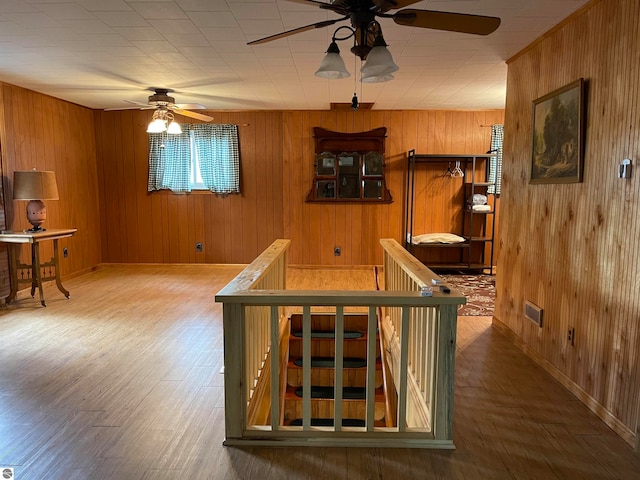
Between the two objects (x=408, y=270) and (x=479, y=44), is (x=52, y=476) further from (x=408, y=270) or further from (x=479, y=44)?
(x=479, y=44)

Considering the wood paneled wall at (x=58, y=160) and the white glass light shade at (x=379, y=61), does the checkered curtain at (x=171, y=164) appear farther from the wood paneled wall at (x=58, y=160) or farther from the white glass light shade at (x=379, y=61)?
the white glass light shade at (x=379, y=61)

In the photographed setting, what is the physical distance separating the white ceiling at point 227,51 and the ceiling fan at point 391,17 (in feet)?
2.50

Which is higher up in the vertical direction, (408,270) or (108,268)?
(408,270)

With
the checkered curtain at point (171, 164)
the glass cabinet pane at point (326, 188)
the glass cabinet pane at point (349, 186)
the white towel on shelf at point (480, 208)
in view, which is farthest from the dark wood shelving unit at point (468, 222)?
the checkered curtain at point (171, 164)

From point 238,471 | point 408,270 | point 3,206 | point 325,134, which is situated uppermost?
point 325,134

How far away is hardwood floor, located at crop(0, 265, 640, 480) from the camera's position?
6.14 ft

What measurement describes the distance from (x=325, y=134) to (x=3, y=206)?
3.97 metres

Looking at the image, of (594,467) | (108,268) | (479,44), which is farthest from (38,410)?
(108,268)

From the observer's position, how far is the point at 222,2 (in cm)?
249

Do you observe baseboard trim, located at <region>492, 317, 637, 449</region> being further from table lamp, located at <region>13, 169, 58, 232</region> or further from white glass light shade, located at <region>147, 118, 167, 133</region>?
table lamp, located at <region>13, 169, 58, 232</region>

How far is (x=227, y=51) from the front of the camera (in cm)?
338

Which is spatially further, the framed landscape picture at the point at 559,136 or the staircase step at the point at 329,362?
the staircase step at the point at 329,362

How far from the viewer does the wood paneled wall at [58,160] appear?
4.55m

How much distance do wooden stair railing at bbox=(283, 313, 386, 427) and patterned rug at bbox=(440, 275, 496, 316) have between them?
41.7 inches
